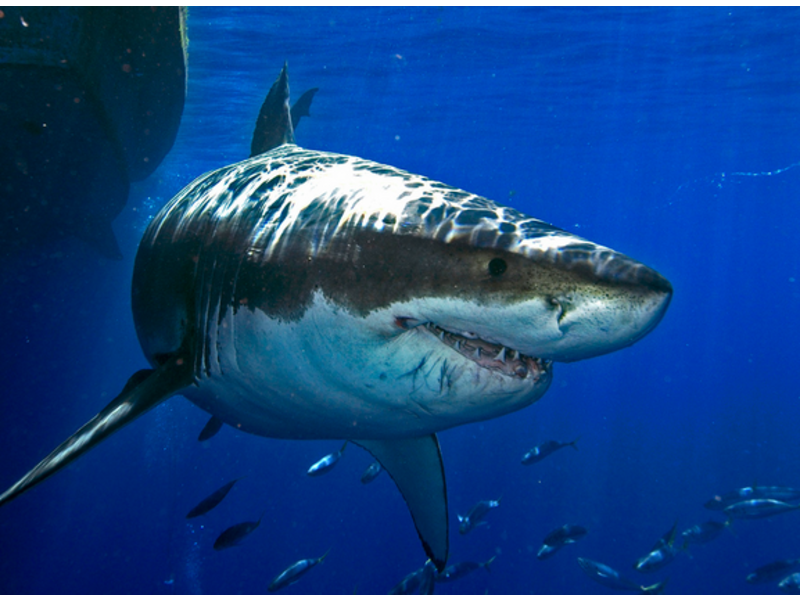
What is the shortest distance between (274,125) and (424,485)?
3421 millimetres

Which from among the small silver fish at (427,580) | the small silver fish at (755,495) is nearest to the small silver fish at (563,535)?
the small silver fish at (427,580)

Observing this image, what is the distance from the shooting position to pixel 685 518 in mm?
27906

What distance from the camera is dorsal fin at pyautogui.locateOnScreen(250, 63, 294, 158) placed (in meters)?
4.43

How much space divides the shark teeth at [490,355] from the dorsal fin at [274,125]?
3.27m

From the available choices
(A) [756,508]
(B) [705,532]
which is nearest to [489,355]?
(A) [756,508]

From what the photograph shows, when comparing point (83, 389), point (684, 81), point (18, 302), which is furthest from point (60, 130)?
point (684, 81)

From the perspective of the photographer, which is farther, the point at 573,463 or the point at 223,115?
the point at 573,463

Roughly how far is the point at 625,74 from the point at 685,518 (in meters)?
24.6

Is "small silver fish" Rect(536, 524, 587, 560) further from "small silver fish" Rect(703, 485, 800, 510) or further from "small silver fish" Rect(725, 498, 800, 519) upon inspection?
"small silver fish" Rect(703, 485, 800, 510)

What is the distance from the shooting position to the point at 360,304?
1843 mm

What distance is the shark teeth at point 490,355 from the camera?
1817mm

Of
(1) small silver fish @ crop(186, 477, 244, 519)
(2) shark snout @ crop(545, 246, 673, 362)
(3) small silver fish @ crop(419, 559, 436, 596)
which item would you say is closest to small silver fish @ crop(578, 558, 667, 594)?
(3) small silver fish @ crop(419, 559, 436, 596)

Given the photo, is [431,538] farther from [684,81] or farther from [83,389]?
[684,81]

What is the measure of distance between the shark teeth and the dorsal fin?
10.7ft
